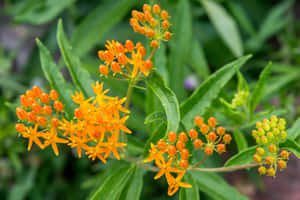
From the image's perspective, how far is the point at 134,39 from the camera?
14.5 ft

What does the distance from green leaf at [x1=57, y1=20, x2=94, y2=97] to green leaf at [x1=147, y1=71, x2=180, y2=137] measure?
1.72 ft

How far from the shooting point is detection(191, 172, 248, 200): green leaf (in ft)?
7.93

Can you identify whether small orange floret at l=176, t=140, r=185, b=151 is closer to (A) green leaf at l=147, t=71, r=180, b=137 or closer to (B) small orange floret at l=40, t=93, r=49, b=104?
(A) green leaf at l=147, t=71, r=180, b=137

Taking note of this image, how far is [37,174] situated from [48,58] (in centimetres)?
237

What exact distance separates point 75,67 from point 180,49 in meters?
1.23

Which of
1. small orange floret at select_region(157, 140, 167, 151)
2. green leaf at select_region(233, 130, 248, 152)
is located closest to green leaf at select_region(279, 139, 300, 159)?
green leaf at select_region(233, 130, 248, 152)

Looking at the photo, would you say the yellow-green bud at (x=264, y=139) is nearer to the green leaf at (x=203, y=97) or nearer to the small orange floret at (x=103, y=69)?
the green leaf at (x=203, y=97)

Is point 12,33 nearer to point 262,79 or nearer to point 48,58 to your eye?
point 48,58

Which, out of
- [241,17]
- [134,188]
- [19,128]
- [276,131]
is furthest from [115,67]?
[241,17]

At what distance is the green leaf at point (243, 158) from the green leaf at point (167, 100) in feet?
1.49

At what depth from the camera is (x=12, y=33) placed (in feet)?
19.2

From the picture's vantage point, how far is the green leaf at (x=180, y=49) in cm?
315

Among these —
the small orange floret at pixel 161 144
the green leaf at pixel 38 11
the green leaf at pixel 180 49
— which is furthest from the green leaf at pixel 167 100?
the green leaf at pixel 38 11

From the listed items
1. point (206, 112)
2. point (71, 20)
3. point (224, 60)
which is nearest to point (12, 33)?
point (71, 20)
